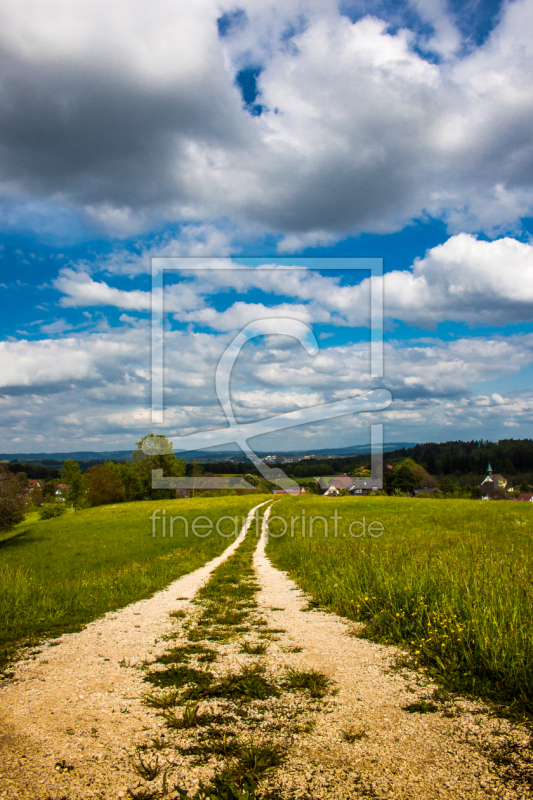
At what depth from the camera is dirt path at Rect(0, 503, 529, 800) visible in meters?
3.11

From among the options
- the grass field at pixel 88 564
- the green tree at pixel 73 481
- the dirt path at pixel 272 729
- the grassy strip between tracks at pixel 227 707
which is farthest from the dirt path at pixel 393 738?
the green tree at pixel 73 481

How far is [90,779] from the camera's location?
320 centimetres

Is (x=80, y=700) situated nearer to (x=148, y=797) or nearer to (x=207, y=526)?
(x=148, y=797)

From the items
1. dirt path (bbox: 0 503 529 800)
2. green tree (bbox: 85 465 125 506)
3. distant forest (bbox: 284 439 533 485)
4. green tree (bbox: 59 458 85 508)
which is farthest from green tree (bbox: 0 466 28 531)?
distant forest (bbox: 284 439 533 485)

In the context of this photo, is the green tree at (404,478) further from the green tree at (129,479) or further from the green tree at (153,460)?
the green tree at (129,479)

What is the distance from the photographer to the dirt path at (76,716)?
3193 mm

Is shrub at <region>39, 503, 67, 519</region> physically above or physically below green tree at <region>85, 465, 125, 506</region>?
below

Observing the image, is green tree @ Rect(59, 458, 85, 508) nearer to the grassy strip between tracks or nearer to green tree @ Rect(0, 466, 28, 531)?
green tree @ Rect(0, 466, 28, 531)

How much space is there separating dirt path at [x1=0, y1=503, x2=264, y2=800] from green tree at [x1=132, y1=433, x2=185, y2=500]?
70872 millimetres

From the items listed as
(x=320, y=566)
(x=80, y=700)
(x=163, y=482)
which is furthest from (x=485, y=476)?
(x=80, y=700)

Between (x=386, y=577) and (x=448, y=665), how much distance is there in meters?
2.75

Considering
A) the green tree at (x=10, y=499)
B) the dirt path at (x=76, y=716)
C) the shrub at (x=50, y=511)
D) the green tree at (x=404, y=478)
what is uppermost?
the dirt path at (x=76, y=716)

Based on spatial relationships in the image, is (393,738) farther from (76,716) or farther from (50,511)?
(50,511)

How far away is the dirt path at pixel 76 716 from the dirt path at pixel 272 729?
0.01 metres
